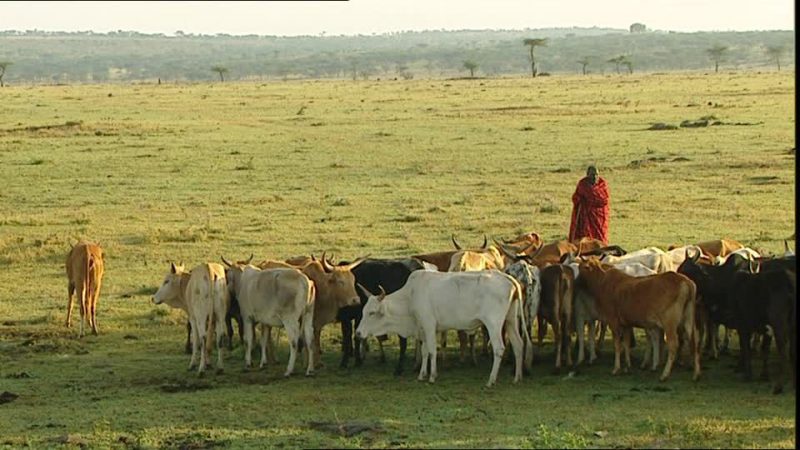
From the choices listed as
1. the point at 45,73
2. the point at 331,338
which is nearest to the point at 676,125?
the point at 331,338

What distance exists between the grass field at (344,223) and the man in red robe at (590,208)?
3.02m

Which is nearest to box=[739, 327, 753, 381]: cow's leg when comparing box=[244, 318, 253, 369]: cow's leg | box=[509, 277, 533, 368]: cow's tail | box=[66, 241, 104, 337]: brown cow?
box=[509, 277, 533, 368]: cow's tail

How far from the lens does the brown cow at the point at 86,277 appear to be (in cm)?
1466

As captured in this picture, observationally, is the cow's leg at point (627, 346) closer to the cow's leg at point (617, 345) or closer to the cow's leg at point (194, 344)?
the cow's leg at point (617, 345)

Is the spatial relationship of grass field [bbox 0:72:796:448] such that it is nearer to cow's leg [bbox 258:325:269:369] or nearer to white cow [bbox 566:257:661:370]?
white cow [bbox 566:257:661:370]

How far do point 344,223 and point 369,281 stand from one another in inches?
332

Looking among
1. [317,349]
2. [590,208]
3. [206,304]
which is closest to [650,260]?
[590,208]

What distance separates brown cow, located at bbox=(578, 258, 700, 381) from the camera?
454 inches

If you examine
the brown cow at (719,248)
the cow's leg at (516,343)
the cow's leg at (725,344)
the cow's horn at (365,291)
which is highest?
the brown cow at (719,248)

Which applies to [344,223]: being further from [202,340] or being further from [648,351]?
[648,351]

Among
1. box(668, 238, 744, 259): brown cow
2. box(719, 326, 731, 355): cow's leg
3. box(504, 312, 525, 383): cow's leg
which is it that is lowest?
box(719, 326, 731, 355): cow's leg

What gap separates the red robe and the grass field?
9.92ft

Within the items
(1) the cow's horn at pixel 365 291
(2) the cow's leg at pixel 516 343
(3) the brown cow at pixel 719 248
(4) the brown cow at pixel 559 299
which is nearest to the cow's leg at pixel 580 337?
(4) the brown cow at pixel 559 299

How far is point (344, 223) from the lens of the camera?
2183 centimetres
